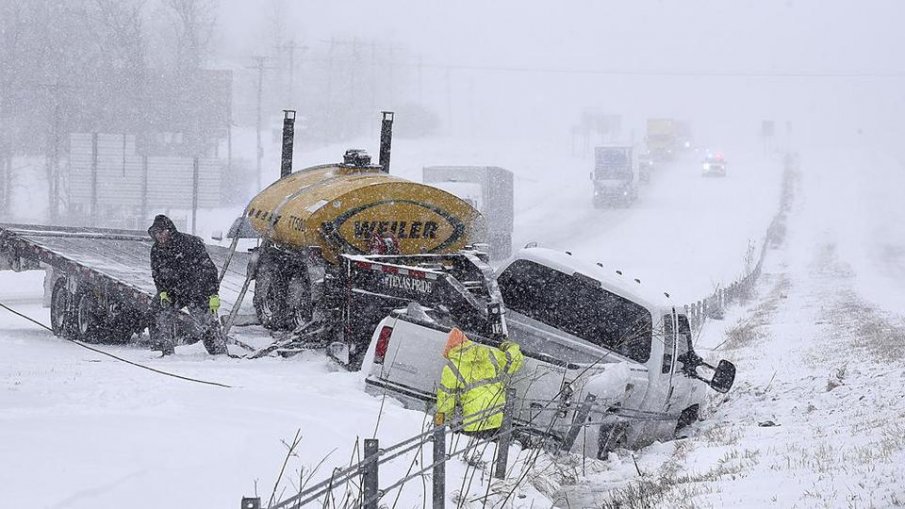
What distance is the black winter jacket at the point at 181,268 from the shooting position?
40.2ft


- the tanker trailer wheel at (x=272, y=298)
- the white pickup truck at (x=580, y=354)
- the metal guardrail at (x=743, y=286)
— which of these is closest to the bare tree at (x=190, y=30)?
the metal guardrail at (x=743, y=286)

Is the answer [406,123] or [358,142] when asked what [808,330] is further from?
[406,123]

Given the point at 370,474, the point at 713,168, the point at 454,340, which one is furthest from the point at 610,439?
the point at 713,168

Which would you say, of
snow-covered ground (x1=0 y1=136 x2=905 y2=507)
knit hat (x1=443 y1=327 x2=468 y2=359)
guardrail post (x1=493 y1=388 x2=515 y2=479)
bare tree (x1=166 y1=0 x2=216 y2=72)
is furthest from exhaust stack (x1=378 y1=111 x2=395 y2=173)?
bare tree (x1=166 y1=0 x2=216 y2=72)

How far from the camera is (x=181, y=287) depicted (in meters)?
12.4

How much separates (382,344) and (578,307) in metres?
2.30

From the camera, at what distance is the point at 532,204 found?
62844 millimetres

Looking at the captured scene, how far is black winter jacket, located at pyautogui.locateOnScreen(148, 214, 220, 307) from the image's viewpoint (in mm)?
12250

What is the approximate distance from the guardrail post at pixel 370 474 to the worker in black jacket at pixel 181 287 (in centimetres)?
790

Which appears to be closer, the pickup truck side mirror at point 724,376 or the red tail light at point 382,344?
the red tail light at point 382,344

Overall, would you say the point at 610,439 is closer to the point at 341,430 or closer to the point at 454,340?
the point at 454,340

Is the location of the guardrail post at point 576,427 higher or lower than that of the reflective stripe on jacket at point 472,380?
lower

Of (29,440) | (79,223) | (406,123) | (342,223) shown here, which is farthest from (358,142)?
(29,440)

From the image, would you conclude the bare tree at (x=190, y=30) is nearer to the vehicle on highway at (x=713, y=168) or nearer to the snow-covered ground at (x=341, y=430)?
the vehicle on highway at (x=713, y=168)
